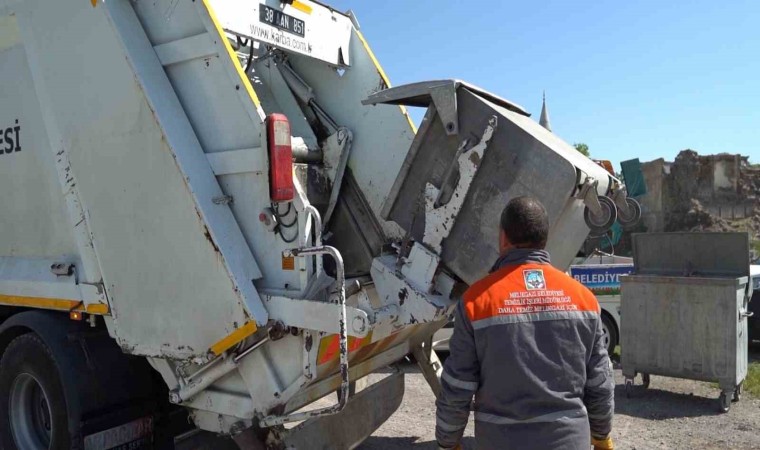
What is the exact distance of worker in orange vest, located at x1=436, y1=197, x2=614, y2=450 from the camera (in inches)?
83.7

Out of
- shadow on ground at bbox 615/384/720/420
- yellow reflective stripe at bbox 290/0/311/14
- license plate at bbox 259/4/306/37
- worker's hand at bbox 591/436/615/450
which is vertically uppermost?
yellow reflective stripe at bbox 290/0/311/14

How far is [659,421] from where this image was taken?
5.69 metres

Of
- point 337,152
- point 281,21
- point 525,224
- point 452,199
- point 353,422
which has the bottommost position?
point 353,422

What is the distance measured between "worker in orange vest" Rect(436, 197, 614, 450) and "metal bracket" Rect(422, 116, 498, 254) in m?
0.84

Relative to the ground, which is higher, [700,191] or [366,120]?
[700,191]

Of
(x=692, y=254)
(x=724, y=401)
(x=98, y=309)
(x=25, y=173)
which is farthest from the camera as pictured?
(x=692, y=254)

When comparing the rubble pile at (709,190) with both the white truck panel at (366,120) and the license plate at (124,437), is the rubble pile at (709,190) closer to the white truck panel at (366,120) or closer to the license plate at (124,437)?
the white truck panel at (366,120)

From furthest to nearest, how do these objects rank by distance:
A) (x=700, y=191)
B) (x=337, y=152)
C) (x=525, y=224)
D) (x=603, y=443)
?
(x=700, y=191), (x=337, y=152), (x=603, y=443), (x=525, y=224)

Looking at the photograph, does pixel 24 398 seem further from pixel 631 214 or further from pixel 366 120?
pixel 631 214

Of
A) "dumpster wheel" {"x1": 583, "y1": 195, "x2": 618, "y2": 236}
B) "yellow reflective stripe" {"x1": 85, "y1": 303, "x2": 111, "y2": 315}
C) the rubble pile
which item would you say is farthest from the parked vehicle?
the rubble pile

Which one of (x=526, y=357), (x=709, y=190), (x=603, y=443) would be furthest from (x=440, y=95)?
(x=709, y=190)

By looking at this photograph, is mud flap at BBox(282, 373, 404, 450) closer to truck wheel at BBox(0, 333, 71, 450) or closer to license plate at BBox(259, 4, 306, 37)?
truck wheel at BBox(0, 333, 71, 450)

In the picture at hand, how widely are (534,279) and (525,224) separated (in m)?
0.19

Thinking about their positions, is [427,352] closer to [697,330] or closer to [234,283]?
[234,283]
